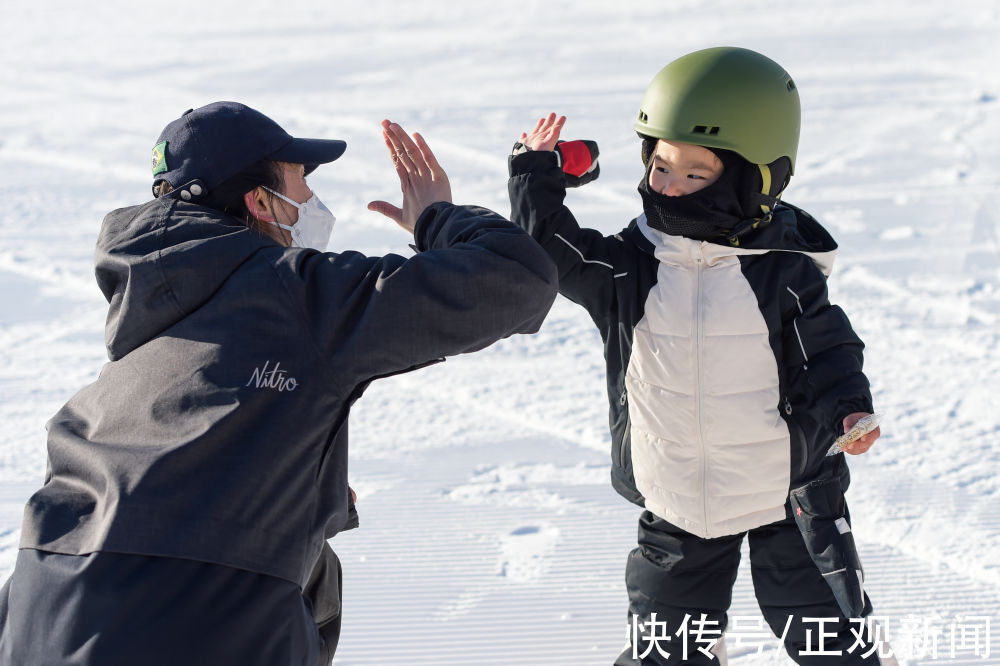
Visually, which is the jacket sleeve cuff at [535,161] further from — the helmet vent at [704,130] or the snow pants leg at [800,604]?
the snow pants leg at [800,604]

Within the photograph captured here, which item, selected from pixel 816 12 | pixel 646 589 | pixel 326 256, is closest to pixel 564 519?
pixel 646 589

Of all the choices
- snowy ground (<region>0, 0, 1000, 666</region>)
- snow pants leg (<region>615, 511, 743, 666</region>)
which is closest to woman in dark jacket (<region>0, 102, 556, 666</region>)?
snow pants leg (<region>615, 511, 743, 666</region>)

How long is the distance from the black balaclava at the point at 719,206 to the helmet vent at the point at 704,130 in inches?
2.4

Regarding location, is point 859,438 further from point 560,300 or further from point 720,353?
point 560,300

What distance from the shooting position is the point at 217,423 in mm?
1572

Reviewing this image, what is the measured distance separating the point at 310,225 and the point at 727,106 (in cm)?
98

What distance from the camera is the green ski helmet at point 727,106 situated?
7.73ft

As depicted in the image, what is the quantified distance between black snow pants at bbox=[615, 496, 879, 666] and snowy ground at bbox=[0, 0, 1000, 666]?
37 centimetres

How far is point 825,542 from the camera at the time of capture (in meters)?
2.31

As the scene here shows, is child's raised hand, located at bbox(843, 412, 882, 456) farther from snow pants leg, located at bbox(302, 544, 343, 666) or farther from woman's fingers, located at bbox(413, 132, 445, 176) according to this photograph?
snow pants leg, located at bbox(302, 544, 343, 666)

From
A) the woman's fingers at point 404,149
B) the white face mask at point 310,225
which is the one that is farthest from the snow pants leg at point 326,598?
the woman's fingers at point 404,149

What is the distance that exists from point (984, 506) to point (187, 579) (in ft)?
9.07

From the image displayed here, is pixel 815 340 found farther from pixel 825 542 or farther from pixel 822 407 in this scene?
pixel 825 542

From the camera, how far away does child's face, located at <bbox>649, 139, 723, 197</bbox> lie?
2391mm
